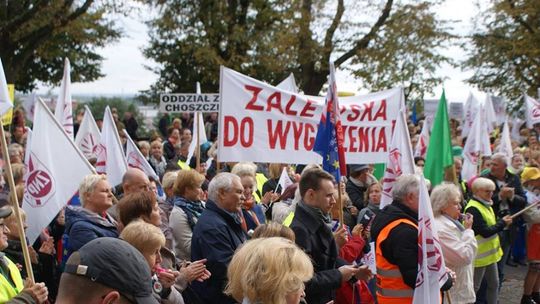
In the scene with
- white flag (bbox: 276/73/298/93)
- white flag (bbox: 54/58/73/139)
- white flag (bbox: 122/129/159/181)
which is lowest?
white flag (bbox: 122/129/159/181)

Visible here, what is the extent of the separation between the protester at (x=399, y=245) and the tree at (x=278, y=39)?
2130 centimetres

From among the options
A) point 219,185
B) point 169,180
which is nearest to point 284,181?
point 169,180

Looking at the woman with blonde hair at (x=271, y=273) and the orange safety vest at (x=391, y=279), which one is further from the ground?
the woman with blonde hair at (x=271, y=273)

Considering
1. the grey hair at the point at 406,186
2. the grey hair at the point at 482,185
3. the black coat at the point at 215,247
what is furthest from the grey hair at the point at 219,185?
the grey hair at the point at 482,185

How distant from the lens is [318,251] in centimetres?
531

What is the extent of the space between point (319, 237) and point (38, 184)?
2.30 meters

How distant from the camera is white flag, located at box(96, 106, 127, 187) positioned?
7875 mm

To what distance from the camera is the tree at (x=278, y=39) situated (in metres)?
27.2

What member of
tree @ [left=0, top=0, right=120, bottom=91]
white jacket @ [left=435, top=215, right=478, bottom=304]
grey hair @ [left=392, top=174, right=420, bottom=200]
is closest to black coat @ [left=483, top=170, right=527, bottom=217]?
white jacket @ [left=435, top=215, right=478, bottom=304]

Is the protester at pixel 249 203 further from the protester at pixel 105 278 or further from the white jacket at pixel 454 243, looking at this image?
the protester at pixel 105 278

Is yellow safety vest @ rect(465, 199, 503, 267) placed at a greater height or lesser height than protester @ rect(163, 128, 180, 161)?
lesser

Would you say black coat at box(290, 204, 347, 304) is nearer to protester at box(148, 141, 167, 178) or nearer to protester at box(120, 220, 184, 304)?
protester at box(120, 220, 184, 304)

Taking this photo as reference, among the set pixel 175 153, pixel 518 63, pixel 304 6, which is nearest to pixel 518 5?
pixel 518 63

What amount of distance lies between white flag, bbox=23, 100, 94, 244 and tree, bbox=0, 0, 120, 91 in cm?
1462
